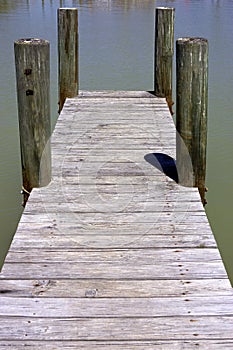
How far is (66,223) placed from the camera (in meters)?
3.61

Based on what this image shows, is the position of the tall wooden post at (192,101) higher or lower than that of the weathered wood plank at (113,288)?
Answer: higher

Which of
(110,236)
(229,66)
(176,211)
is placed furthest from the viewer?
(229,66)

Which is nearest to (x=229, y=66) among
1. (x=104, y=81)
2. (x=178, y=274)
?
(x=104, y=81)

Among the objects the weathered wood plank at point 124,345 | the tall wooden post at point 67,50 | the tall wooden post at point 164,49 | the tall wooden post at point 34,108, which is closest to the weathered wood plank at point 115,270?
the weathered wood plank at point 124,345

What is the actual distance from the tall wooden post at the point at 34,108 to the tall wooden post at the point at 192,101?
0.92m

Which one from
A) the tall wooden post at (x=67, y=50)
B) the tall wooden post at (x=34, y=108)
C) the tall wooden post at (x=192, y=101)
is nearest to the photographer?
the tall wooden post at (x=34, y=108)

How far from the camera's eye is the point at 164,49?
6902 mm

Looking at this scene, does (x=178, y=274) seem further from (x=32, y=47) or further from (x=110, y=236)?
(x=32, y=47)

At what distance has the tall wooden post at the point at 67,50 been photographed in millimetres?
6734

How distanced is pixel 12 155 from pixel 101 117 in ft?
6.01

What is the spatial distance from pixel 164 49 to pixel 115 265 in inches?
170

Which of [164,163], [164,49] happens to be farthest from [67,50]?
[164,163]

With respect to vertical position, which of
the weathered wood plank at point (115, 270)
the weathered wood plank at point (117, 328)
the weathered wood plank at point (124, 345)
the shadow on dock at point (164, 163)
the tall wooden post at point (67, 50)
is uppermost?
the tall wooden post at point (67, 50)

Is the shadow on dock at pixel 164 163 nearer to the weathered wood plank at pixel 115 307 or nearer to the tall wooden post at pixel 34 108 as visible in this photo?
the tall wooden post at pixel 34 108
